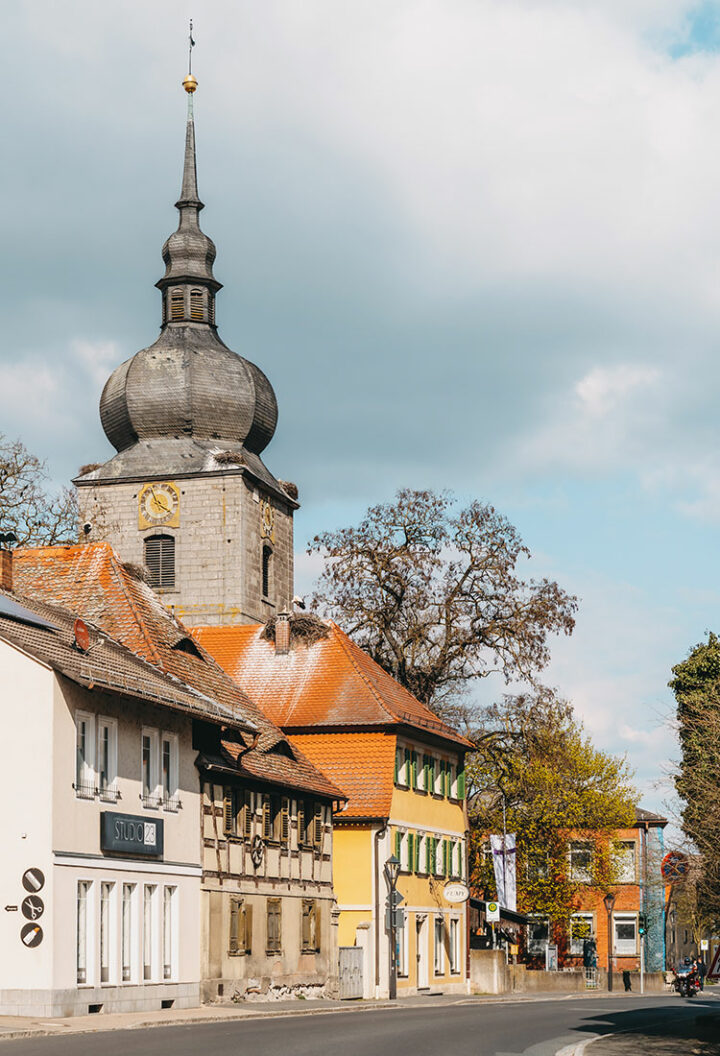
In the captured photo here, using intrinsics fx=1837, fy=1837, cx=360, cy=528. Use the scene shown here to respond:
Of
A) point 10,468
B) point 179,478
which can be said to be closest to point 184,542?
point 179,478

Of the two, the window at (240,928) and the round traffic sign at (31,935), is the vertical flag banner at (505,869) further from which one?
the round traffic sign at (31,935)

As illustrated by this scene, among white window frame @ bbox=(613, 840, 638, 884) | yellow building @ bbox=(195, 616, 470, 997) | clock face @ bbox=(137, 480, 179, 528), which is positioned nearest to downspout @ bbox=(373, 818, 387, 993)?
yellow building @ bbox=(195, 616, 470, 997)

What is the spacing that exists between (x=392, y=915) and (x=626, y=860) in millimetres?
50955

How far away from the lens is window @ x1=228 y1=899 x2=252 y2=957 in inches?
1635

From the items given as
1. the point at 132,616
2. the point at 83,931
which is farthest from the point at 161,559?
the point at 83,931

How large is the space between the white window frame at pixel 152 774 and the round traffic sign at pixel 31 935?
4832 millimetres

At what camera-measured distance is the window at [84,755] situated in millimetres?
34156

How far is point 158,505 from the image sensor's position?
82.1m

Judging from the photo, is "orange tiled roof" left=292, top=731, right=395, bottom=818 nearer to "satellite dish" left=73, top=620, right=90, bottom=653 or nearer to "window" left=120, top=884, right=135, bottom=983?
"window" left=120, top=884, right=135, bottom=983

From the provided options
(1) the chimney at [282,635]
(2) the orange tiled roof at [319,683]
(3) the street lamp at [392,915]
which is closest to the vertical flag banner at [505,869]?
(2) the orange tiled roof at [319,683]

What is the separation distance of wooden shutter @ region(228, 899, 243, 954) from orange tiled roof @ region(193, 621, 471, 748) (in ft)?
41.0

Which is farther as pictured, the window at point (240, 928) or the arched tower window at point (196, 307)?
the arched tower window at point (196, 307)

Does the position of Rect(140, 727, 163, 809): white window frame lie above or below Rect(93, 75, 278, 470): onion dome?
below

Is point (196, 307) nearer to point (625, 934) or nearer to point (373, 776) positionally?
point (373, 776)
